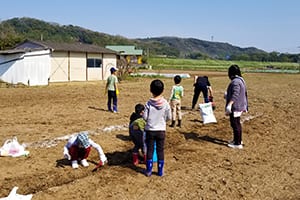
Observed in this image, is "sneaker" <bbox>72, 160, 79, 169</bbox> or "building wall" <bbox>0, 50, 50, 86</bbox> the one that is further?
"building wall" <bbox>0, 50, 50, 86</bbox>

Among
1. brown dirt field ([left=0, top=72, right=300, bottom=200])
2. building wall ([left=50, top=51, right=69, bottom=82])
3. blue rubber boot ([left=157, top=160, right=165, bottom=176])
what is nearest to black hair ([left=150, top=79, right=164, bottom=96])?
blue rubber boot ([left=157, top=160, right=165, bottom=176])

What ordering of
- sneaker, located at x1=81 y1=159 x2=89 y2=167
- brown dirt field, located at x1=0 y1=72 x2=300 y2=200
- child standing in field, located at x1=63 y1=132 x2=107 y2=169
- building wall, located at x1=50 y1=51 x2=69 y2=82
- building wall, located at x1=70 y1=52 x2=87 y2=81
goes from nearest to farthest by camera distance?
brown dirt field, located at x1=0 y1=72 x2=300 y2=200, child standing in field, located at x1=63 y1=132 x2=107 y2=169, sneaker, located at x1=81 y1=159 x2=89 y2=167, building wall, located at x1=50 y1=51 x2=69 y2=82, building wall, located at x1=70 y1=52 x2=87 y2=81

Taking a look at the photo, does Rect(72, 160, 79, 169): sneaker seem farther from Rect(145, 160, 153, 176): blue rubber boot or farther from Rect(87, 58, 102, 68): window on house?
Rect(87, 58, 102, 68): window on house

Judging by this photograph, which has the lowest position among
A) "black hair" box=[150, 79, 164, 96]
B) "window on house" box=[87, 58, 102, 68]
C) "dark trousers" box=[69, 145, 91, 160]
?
"dark trousers" box=[69, 145, 91, 160]

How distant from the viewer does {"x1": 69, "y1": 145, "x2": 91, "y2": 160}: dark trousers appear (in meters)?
5.79

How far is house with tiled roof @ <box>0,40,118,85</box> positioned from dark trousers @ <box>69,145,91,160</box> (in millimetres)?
20975

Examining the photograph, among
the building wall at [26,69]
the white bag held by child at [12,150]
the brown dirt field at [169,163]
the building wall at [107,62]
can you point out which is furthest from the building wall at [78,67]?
the white bag held by child at [12,150]

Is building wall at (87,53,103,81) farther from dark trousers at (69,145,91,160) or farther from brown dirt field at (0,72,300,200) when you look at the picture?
dark trousers at (69,145,91,160)

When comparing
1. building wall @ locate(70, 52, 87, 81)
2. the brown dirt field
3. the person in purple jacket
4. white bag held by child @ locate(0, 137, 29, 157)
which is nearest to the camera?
the brown dirt field

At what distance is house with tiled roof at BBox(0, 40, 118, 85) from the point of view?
1001 inches

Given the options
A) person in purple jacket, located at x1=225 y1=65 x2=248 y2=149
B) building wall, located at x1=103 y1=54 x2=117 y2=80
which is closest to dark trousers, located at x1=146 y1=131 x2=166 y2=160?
person in purple jacket, located at x1=225 y1=65 x2=248 y2=149

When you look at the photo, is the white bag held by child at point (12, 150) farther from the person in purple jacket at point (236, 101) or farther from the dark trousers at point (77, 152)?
the person in purple jacket at point (236, 101)

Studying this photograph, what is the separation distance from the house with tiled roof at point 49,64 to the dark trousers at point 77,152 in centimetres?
2097

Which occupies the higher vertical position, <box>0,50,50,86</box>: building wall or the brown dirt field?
<box>0,50,50,86</box>: building wall
